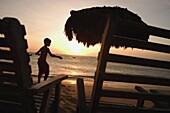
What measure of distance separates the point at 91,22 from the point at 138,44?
423cm

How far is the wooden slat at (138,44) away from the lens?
2264 millimetres

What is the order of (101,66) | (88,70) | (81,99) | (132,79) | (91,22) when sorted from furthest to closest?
(88,70) → (91,22) → (81,99) → (132,79) → (101,66)

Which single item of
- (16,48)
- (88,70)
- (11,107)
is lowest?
(88,70)

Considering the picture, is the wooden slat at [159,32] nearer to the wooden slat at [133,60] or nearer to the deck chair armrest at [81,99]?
the wooden slat at [133,60]

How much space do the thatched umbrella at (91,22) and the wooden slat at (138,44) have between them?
3901 mm

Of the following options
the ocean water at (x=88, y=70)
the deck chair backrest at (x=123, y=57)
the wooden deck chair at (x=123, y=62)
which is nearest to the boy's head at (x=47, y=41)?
the wooden deck chair at (x=123, y=62)

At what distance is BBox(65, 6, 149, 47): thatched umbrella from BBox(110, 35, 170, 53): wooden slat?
12.8ft

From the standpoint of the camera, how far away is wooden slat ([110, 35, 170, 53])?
2.26m

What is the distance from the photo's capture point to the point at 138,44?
2350 millimetres

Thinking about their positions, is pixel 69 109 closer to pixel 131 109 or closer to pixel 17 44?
pixel 131 109

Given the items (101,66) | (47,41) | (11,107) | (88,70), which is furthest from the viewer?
(88,70)

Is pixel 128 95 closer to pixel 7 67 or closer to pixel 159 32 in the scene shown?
pixel 159 32

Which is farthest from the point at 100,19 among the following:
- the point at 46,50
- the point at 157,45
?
the point at 157,45

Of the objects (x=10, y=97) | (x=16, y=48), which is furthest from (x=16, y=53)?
(x=10, y=97)
